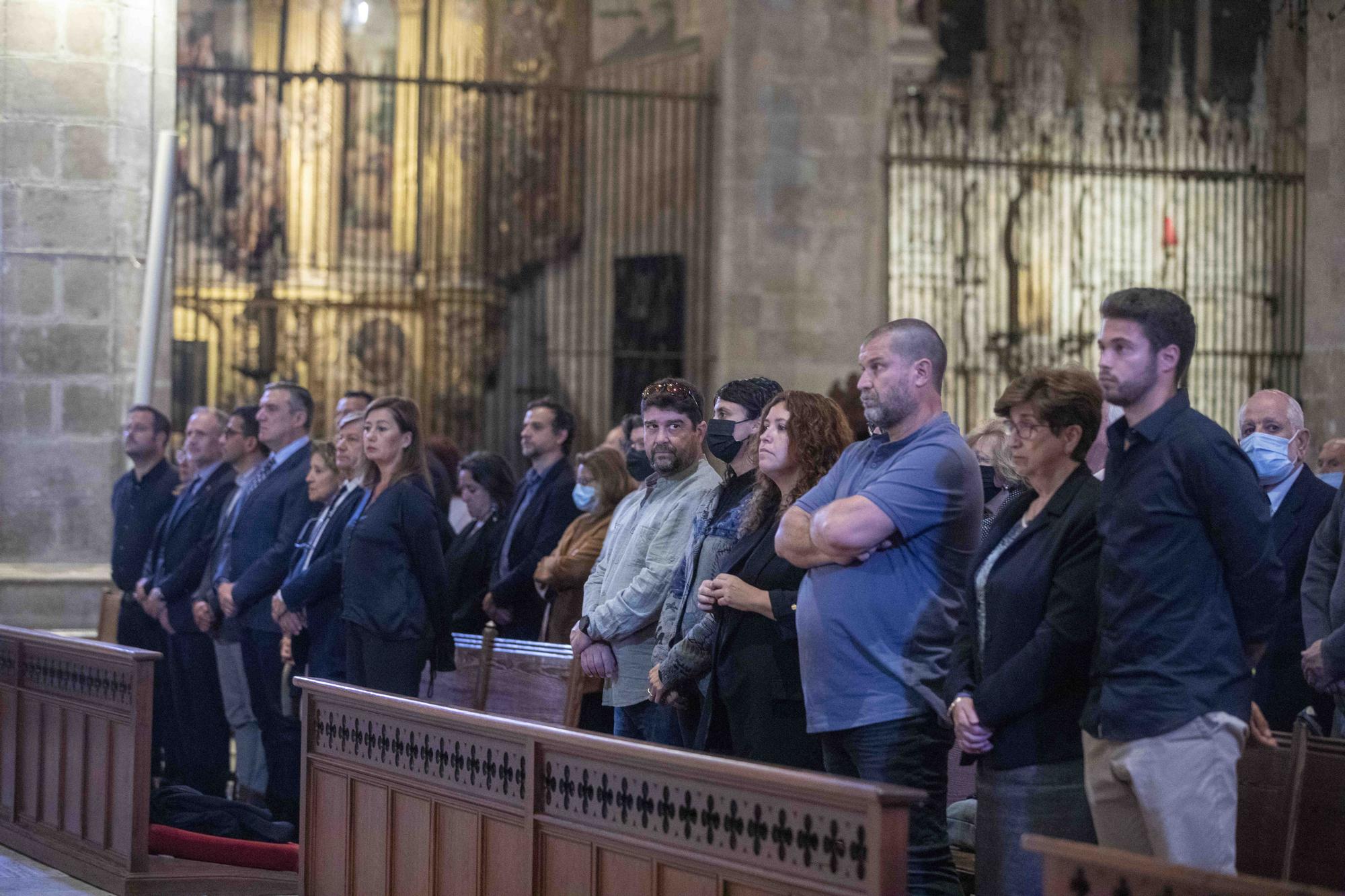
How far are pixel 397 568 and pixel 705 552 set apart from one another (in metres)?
1.70

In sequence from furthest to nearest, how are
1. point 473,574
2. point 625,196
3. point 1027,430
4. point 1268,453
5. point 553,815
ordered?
point 625,196 → point 473,574 → point 1268,453 → point 553,815 → point 1027,430

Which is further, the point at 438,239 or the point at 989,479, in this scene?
the point at 438,239

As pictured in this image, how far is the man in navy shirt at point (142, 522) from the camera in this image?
25.0ft

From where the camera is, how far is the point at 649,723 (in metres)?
4.68

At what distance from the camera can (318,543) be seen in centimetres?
617

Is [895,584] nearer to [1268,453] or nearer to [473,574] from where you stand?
[1268,453]

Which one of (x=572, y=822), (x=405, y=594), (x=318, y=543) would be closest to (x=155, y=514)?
(x=318, y=543)

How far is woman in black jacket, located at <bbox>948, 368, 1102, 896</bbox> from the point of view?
3.29m

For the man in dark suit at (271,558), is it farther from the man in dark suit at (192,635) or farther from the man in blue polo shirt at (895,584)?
the man in blue polo shirt at (895,584)

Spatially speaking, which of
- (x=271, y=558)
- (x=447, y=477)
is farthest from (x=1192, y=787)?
(x=447, y=477)

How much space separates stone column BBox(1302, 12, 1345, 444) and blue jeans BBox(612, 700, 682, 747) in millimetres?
6434

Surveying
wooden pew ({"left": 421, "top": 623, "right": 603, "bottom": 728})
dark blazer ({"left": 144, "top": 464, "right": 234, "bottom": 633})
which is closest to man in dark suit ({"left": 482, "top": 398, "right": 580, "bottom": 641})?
wooden pew ({"left": 421, "top": 623, "right": 603, "bottom": 728})

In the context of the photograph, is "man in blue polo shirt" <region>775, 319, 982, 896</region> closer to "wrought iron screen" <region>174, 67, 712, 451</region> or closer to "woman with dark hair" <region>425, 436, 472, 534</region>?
"woman with dark hair" <region>425, 436, 472, 534</region>

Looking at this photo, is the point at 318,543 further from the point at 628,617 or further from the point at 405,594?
the point at 628,617
